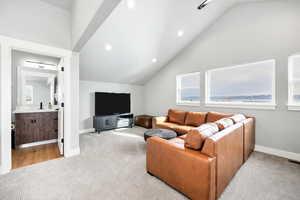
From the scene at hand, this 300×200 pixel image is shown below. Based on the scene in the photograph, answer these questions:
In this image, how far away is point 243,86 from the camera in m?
3.42

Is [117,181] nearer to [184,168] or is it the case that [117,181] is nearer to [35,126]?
[184,168]

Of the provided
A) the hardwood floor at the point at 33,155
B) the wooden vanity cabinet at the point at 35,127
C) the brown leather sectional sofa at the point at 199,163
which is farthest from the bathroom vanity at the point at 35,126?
the brown leather sectional sofa at the point at 199,163

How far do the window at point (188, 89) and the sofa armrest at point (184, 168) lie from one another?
2897 mm

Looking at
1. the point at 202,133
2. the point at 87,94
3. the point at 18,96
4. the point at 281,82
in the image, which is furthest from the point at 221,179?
the point at 18,96

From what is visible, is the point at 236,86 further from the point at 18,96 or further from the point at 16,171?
the point at 18,96

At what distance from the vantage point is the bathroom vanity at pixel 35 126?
3.07 metres

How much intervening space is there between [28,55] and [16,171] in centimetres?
295

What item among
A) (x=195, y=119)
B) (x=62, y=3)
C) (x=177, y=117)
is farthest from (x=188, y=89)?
(x=62, y=3)

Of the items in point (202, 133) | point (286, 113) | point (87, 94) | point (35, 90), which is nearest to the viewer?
point (202, 133)

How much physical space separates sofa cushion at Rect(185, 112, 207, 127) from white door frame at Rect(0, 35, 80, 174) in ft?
9.50

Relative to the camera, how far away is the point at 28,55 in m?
3.47

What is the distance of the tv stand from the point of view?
172 inches

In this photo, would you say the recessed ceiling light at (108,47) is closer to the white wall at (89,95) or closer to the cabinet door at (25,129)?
the white wall at (89,95)

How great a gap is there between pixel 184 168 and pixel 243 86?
3.07m
